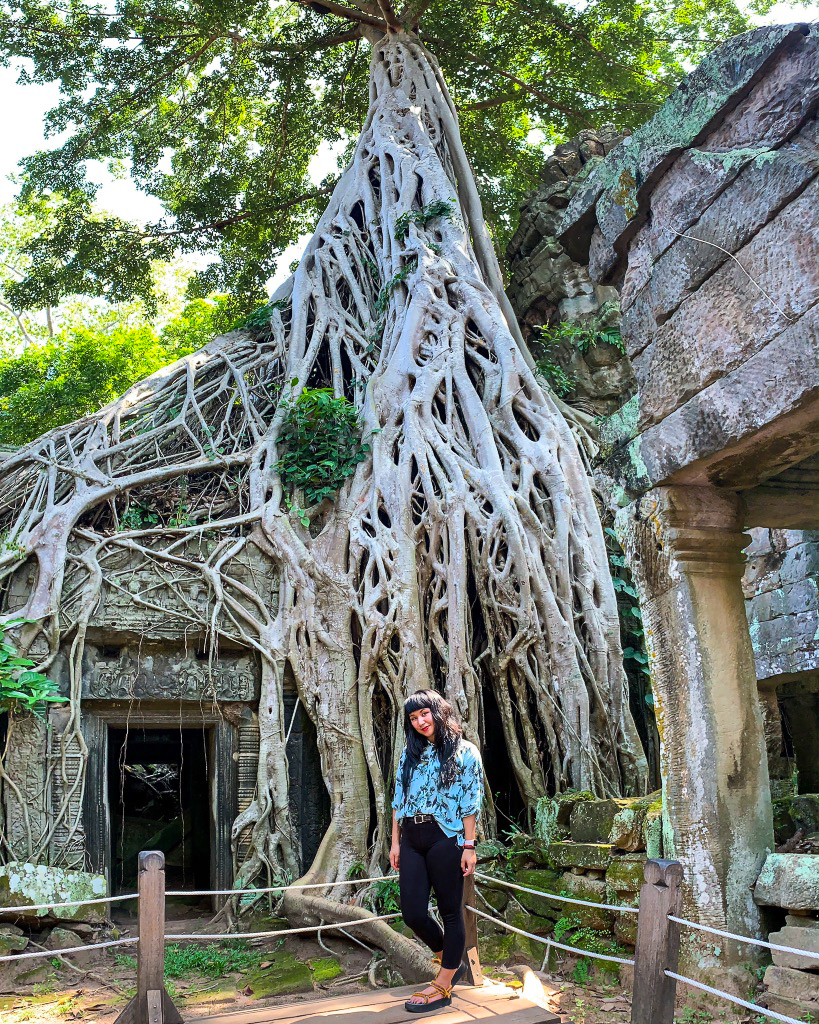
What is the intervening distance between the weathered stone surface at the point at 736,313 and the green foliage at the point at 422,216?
14.5 feet

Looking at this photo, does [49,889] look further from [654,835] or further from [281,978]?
[654,835]

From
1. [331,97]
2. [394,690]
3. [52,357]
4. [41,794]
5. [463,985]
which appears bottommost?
[463,985]

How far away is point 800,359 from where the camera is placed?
2.68 metres

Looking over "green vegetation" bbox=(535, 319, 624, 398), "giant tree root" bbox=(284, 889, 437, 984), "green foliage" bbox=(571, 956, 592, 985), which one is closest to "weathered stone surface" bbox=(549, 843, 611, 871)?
"green foliage" bbox=(571, 956, 592, 985)

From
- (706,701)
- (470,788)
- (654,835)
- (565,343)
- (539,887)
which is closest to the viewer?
(470,788)

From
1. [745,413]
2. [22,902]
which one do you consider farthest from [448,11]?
[22,902]

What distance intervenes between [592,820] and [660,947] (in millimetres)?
1900

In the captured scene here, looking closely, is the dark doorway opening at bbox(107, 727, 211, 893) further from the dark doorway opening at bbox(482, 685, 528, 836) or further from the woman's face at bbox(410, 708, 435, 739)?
the woman's face at bbox(410, 708, 435, 739)

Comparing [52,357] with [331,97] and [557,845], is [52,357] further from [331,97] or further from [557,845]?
[557,845]

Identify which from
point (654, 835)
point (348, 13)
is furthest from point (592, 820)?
point (348, 13)

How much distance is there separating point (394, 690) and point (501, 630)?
0.75 m

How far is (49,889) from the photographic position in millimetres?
5082

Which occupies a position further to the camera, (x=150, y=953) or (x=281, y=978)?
(x=281, y=978)

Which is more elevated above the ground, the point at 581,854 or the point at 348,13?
the point at 348,13
